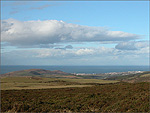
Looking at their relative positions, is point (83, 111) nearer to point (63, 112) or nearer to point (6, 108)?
point (63, 112)

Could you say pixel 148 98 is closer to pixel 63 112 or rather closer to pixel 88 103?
Result: pixel 88 103

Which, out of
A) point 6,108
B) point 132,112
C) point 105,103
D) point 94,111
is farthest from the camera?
point 105,103

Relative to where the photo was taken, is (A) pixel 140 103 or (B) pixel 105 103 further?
(B) pixel 105 103

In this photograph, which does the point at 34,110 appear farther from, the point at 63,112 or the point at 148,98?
the point at 148,98

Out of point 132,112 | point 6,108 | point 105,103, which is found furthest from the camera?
point 105,103

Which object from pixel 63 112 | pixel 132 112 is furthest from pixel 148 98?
pixel 63 112

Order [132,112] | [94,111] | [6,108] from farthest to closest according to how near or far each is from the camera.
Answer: [6,108] → [94,111] → [132,112]

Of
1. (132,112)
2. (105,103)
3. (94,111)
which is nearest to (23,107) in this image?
(94,111)

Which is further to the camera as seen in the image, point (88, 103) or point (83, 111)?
point (88, 103)

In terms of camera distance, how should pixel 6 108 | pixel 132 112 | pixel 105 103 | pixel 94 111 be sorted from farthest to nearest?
pixel 105 103 → pixel 6 108 → pixel 94 111 → pixel 132 112
